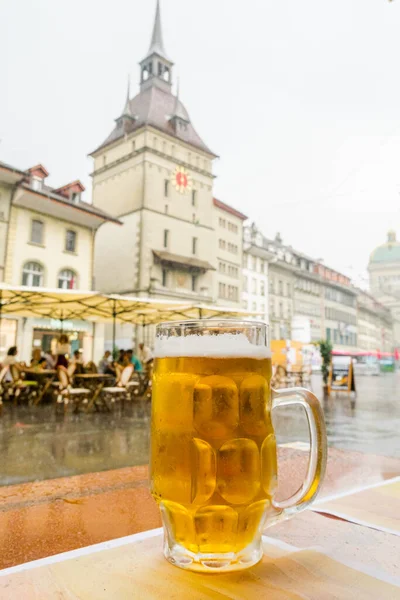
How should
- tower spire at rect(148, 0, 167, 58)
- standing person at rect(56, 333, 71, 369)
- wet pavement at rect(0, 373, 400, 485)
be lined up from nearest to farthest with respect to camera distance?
wet pavement at rect(0, 373, 400, 485) < standing person at rect(56, 333, 71, 369) < tower spire at rect(148, 0, 167, 58)

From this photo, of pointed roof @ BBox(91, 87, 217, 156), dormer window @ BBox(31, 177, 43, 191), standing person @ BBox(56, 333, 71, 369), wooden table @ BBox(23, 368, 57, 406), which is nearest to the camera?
wooden table @ BBox(23, 368, 57, 406)

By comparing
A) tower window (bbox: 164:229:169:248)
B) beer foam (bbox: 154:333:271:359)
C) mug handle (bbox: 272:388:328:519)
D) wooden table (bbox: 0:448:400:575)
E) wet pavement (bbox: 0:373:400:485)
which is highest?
tower window (bbox: 164:229:169:248)

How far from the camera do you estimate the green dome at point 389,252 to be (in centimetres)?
8874

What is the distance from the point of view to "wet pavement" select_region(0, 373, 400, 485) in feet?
11.5

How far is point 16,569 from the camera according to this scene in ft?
2.00

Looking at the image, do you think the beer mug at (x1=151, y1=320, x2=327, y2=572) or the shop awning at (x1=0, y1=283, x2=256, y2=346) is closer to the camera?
the beer mug at (x1=151, y1=320, x2=327, y2=572)

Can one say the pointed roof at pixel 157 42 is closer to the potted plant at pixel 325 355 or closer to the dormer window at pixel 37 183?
the dormer window at pixel 37 183

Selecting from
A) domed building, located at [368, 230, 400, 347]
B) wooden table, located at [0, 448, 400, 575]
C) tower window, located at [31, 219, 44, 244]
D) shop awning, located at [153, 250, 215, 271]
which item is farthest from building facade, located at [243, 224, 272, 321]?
wooden table, located at [0, 448, 400, 575]

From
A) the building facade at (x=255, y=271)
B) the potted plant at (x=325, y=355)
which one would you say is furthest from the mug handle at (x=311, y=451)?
the building facade at (x=255, y=271)

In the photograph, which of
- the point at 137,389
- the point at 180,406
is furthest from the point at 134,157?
the point at 180,406

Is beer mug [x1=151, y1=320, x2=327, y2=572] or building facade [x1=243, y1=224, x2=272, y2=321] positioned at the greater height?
building facade [x1=243, y1=224, x2=272, y2=321]

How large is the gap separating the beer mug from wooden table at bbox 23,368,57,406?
8756 mm

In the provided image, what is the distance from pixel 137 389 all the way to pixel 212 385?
10932mm

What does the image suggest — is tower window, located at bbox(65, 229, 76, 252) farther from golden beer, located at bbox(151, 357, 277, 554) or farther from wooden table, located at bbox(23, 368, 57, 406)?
golden beer, located at bbox(151, 357, 277, 554)
